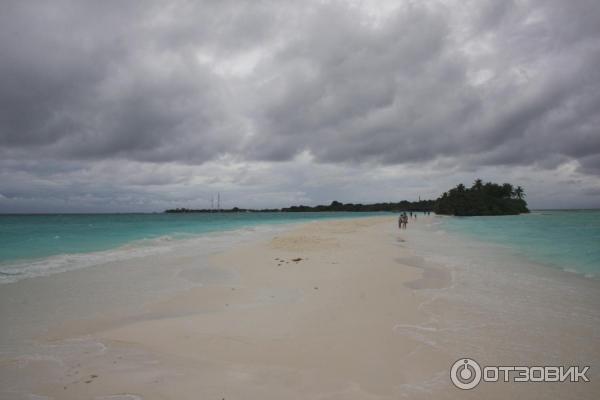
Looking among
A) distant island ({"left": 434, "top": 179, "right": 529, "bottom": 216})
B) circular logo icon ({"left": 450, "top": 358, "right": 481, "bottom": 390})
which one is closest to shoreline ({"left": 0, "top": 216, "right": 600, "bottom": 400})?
circular logo icon ({"left": 450, "top": 358, "right": 481, "bottom": 390})

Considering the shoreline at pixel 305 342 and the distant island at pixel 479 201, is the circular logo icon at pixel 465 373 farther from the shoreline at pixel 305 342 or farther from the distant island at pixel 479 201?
the distant island at pixel 479 201

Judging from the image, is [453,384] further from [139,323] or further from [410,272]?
[410,272]

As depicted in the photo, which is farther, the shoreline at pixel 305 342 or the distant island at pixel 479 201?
the distant island at pixel 479 201

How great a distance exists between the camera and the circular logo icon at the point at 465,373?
4.23 meters

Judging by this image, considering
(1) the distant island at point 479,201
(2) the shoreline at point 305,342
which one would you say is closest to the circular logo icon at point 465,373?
(2) the shoreline at point 305,342

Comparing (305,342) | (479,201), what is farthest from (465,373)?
(479,201)

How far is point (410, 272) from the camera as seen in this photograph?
11820 mm

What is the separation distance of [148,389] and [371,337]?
12.5 ft

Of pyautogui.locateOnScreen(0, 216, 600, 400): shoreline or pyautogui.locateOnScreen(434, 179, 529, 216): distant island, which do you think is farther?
pyautogui.locateOnScreen(434, 179, 529, 216): distant island

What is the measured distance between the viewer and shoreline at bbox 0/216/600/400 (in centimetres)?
409

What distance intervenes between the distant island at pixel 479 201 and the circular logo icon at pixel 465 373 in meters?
110

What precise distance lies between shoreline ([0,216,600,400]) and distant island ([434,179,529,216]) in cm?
10284

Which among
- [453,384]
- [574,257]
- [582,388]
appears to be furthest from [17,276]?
[574,257]

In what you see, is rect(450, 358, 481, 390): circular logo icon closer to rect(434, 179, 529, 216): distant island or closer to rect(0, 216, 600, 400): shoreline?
rect(0, 216, 600, 400): shoreline
